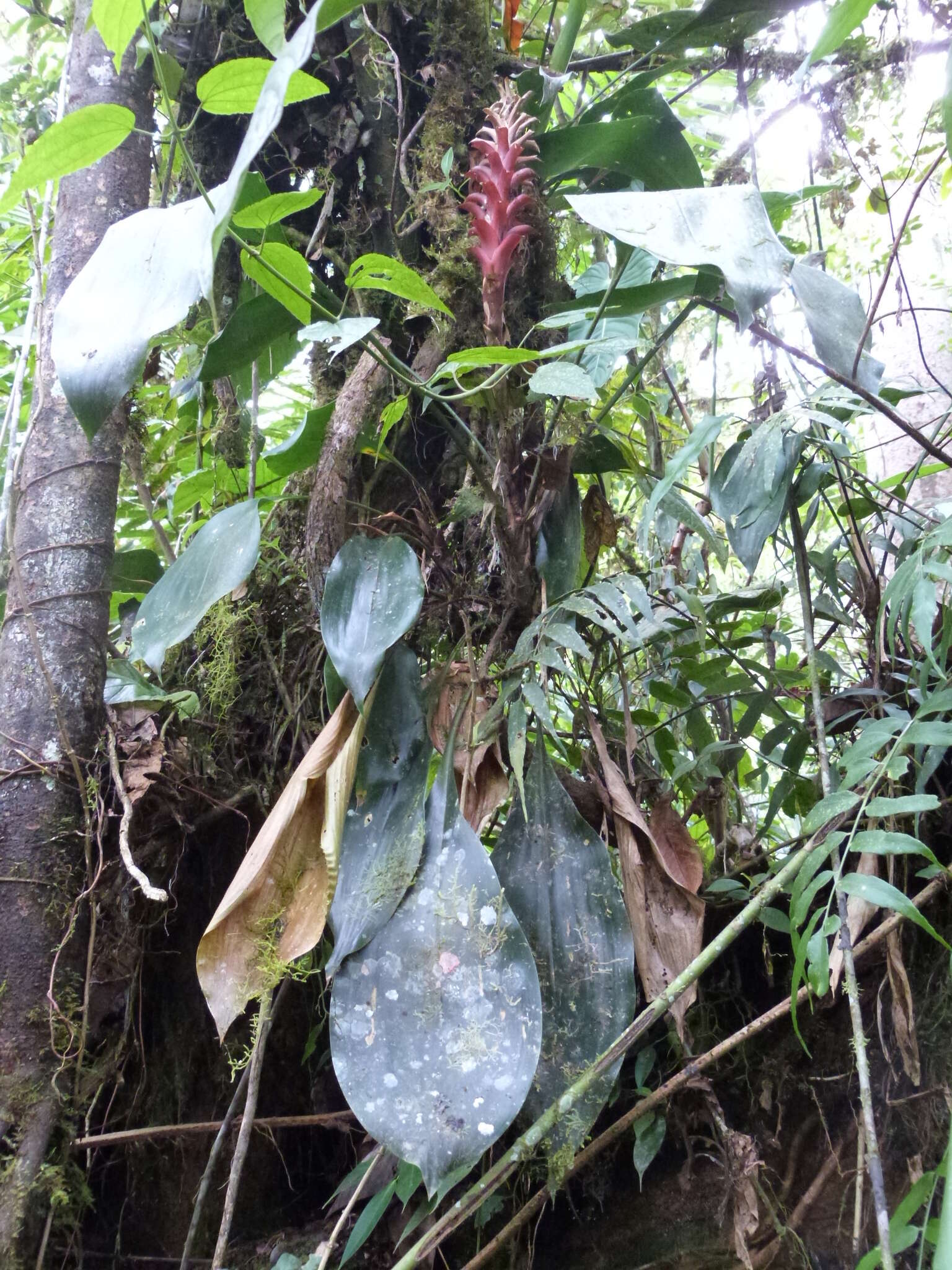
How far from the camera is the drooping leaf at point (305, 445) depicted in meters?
0.91

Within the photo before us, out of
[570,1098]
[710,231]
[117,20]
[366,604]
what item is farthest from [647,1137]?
[117,20]

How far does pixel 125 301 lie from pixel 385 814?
1.68 ft

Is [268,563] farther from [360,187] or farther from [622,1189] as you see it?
[622,1189]

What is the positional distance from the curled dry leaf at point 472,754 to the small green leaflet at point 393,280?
1.31ft

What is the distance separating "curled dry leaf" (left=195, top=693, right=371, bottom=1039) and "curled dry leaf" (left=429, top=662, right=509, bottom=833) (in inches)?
4.5

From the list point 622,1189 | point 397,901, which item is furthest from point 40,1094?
point 622,1189

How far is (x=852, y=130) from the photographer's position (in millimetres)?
1332

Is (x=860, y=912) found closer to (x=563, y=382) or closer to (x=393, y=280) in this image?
(x=563, y=382)

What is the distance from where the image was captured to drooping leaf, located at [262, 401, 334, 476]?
0.91 metres

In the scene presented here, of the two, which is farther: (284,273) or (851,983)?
(284,273)

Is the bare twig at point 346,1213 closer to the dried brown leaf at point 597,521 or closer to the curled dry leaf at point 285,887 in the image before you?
the curled dry leaf at point 285,887

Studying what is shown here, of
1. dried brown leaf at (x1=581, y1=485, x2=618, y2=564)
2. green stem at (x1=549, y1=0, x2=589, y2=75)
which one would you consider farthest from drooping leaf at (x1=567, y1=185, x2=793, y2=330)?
green stem at (x1=549, y1=0, x2=589, y2=75)

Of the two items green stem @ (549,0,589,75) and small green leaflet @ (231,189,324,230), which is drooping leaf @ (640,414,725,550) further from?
green stem @ (549,0,589,75)

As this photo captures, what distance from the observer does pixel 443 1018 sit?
692mm
